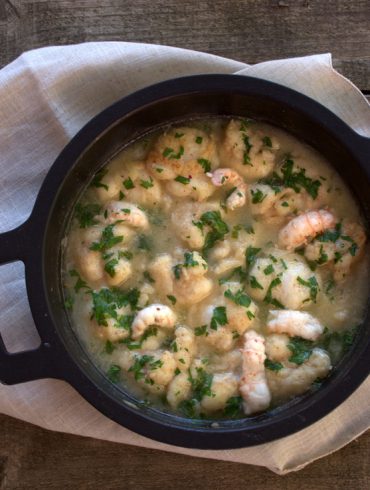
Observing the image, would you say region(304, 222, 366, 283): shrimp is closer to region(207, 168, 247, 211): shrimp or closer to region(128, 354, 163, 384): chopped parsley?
region(207, 168, 247, 211): shrimp

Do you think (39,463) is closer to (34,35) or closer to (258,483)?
(258,483)

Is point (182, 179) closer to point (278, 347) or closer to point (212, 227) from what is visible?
point (212, 227)

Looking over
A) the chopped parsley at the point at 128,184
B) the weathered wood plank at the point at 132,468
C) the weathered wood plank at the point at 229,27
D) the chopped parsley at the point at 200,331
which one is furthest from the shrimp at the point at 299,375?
the weathered wood plank at the point at 229,27

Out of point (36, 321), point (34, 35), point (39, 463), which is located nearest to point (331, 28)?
point (34, 35)

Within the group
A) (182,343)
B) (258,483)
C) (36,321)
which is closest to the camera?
(36,321)

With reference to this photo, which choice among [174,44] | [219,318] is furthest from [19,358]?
[174,44]

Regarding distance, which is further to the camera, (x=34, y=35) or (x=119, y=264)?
(x=34, y=35)
